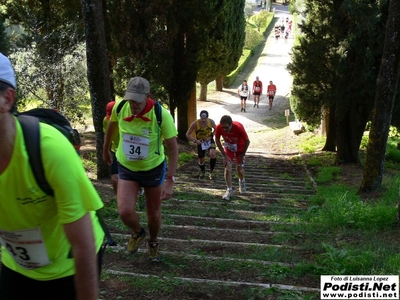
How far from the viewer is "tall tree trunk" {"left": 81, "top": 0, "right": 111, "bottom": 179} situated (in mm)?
9414

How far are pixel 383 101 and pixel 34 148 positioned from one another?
824cm

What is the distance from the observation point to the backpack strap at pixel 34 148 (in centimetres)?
199

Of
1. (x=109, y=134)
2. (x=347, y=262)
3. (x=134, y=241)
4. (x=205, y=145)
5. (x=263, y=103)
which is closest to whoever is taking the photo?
(x=347, y=262)

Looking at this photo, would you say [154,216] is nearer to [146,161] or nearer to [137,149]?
[146,161]

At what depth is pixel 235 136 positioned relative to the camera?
31.8 feet

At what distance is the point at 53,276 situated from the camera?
2.40m

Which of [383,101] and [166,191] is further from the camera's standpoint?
[383,101]

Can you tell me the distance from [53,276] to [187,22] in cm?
1487

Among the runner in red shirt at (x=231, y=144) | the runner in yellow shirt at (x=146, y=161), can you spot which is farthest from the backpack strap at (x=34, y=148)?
the runner in red shirt at (x=231, y=144)

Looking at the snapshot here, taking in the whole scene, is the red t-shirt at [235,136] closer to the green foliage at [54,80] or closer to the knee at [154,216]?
the knee at [154,216]

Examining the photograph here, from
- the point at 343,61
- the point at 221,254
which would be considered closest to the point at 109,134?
the point at 221,254

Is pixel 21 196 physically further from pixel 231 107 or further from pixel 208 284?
pixel 231 107

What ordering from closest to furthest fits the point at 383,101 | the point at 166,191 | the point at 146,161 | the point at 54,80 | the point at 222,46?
the point at 166,191
the point at 146,161
the point at 383,101
the point at 54,80
the point at 222,46

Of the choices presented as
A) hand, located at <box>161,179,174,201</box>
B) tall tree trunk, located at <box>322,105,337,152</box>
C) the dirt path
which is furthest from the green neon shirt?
the dirt path
